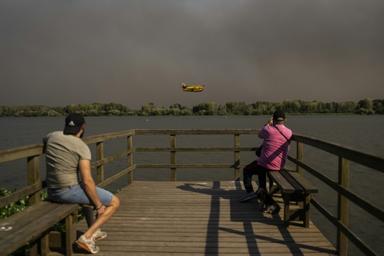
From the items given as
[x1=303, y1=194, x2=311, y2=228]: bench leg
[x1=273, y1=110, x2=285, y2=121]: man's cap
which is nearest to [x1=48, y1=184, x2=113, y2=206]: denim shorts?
[x1=303, y1=194, x2=311, y2=228]: bench leg

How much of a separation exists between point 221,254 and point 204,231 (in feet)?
3.09

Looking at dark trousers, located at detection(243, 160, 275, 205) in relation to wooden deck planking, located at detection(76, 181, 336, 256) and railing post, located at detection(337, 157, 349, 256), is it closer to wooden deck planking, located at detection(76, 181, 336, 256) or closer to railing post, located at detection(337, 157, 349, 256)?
wooden deck planking, located at detection(76, 181, 336, 256)

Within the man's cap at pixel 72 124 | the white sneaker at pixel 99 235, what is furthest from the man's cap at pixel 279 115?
the man's cap at pixel 72 124

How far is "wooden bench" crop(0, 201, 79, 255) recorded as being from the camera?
3.41 m

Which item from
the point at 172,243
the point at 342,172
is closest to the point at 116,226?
the point at 172,243

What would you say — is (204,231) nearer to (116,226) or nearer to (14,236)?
(116,226)

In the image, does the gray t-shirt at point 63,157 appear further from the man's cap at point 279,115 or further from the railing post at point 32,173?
the man's cap at point 279,115

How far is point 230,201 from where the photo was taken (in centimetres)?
753

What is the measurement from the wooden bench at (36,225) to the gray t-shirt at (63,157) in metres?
0.28

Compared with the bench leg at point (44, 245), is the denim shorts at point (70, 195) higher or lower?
higher

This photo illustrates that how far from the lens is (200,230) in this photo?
5711 millimetres

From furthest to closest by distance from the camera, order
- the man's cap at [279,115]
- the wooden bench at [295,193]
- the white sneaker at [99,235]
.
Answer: the man's cap at [279,115], the wooden bench at [295,193], the white sneaker at [99,235]

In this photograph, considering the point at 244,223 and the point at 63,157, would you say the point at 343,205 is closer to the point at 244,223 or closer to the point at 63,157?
the point at 244,223

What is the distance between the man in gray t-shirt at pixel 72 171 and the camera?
4.38m
